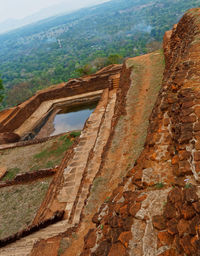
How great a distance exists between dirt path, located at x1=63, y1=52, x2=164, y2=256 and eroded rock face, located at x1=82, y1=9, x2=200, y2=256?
121cm

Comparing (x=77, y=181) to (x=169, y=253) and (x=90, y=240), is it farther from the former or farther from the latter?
(x=169, y=253)

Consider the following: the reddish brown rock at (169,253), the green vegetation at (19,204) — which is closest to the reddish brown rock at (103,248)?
the reddish brown rock at (169,253)

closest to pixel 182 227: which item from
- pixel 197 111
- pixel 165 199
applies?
pixel 165 199

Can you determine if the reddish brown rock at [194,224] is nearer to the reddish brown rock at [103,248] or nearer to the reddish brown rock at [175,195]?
the reddish brown rock at [175,195]

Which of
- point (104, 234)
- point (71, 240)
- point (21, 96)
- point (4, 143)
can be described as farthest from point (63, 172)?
point (21, 96)

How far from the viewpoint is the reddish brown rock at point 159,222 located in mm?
2520

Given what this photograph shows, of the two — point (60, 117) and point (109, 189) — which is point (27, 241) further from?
point (60, 117)

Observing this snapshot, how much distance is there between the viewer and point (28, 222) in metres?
6.84

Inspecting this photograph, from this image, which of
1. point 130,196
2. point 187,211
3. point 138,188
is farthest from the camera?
point 138,188

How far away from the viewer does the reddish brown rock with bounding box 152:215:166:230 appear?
8.27 feet

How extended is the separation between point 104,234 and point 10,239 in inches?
128

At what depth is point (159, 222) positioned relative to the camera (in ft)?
8.43

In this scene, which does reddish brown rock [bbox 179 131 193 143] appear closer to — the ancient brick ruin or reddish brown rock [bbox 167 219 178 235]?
the ancient brick ruin

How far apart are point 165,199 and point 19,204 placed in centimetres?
686
